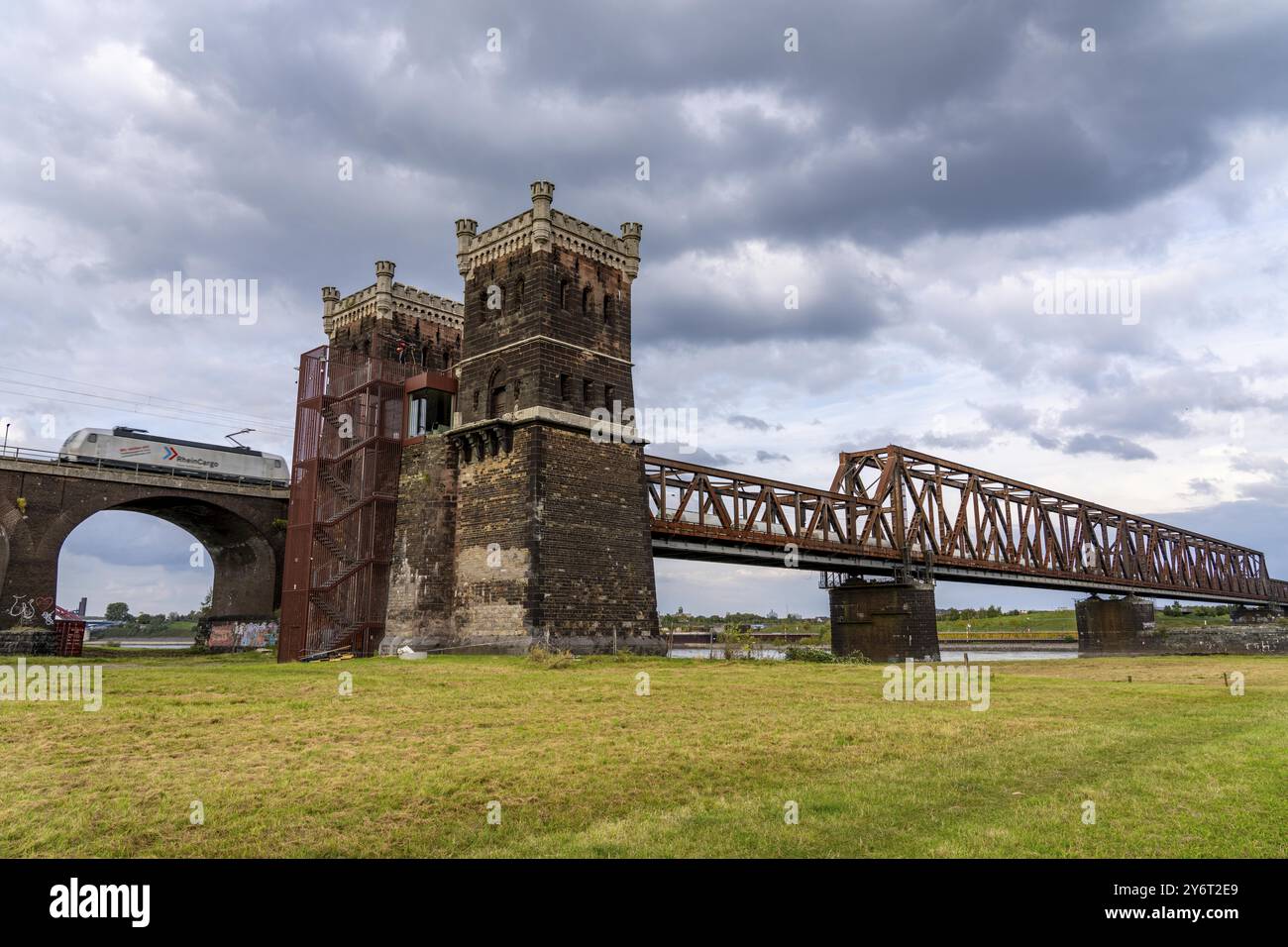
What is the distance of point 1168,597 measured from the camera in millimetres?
103125

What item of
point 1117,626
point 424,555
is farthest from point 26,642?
point 1117,626

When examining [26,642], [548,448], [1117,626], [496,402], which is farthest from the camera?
[1117,626]

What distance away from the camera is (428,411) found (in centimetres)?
4294

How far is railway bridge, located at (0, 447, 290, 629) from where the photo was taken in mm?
39969

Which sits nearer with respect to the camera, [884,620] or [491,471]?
[491,471]

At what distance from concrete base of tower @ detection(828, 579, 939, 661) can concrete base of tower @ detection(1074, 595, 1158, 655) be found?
123 ft

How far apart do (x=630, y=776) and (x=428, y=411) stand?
35.0 meters

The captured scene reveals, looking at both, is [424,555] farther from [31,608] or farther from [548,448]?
[31,608]

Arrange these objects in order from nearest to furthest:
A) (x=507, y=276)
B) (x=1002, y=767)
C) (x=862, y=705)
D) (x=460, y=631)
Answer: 1. (x=1002, y=767)
2. (x=862, y=705)
3. (x=460, y=631)
4. (x=507, y=276)

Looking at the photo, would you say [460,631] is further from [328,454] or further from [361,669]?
[328,454]

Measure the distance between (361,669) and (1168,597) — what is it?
108 meters

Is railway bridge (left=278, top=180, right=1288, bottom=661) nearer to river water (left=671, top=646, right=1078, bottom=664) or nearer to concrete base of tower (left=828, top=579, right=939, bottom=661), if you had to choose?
river water (left=671, top=646, right=1078, bottom=664)

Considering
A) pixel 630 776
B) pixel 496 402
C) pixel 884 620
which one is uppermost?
pixel 496 402
